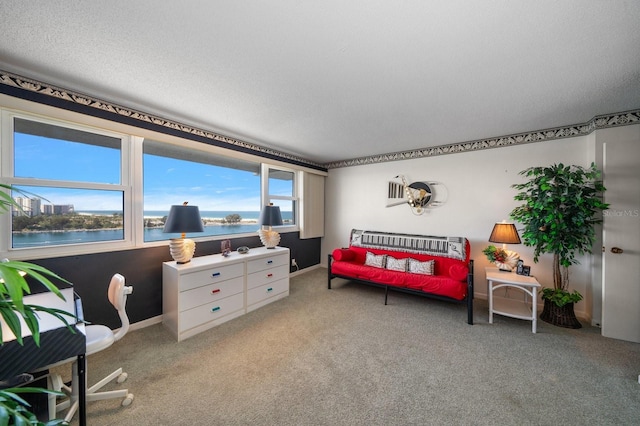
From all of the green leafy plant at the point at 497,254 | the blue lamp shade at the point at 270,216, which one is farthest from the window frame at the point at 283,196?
the green leafy plant at the point at 497,254

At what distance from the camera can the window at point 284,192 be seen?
13.5 ft

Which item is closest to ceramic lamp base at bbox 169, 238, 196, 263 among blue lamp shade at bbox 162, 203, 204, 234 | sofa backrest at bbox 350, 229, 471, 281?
blue lamp shade at bbox 162, 203, 204, 234

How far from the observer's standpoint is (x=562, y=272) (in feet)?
9.73

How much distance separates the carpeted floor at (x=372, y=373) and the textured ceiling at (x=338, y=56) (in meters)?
2.39

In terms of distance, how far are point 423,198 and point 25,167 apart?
15.5 feet

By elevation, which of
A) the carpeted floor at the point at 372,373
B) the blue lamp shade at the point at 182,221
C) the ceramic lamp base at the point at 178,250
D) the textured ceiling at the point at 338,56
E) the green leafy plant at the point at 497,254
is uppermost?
the textured ceiling at the point at 338,56

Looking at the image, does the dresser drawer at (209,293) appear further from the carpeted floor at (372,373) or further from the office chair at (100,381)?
the office chair at (100,381)

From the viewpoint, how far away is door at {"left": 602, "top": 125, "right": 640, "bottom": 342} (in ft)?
7.75

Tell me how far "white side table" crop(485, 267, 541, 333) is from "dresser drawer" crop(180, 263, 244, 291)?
117 inches

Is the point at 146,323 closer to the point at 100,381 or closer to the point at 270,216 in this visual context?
the point at 100,381

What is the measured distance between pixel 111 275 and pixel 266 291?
1671mm

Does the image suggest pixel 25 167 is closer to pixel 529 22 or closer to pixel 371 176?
Result: pixel 529 22

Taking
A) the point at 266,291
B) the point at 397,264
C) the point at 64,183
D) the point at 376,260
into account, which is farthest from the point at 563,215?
the point at 64,183

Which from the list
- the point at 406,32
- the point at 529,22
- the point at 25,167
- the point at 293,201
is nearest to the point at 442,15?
the point at 406,32
